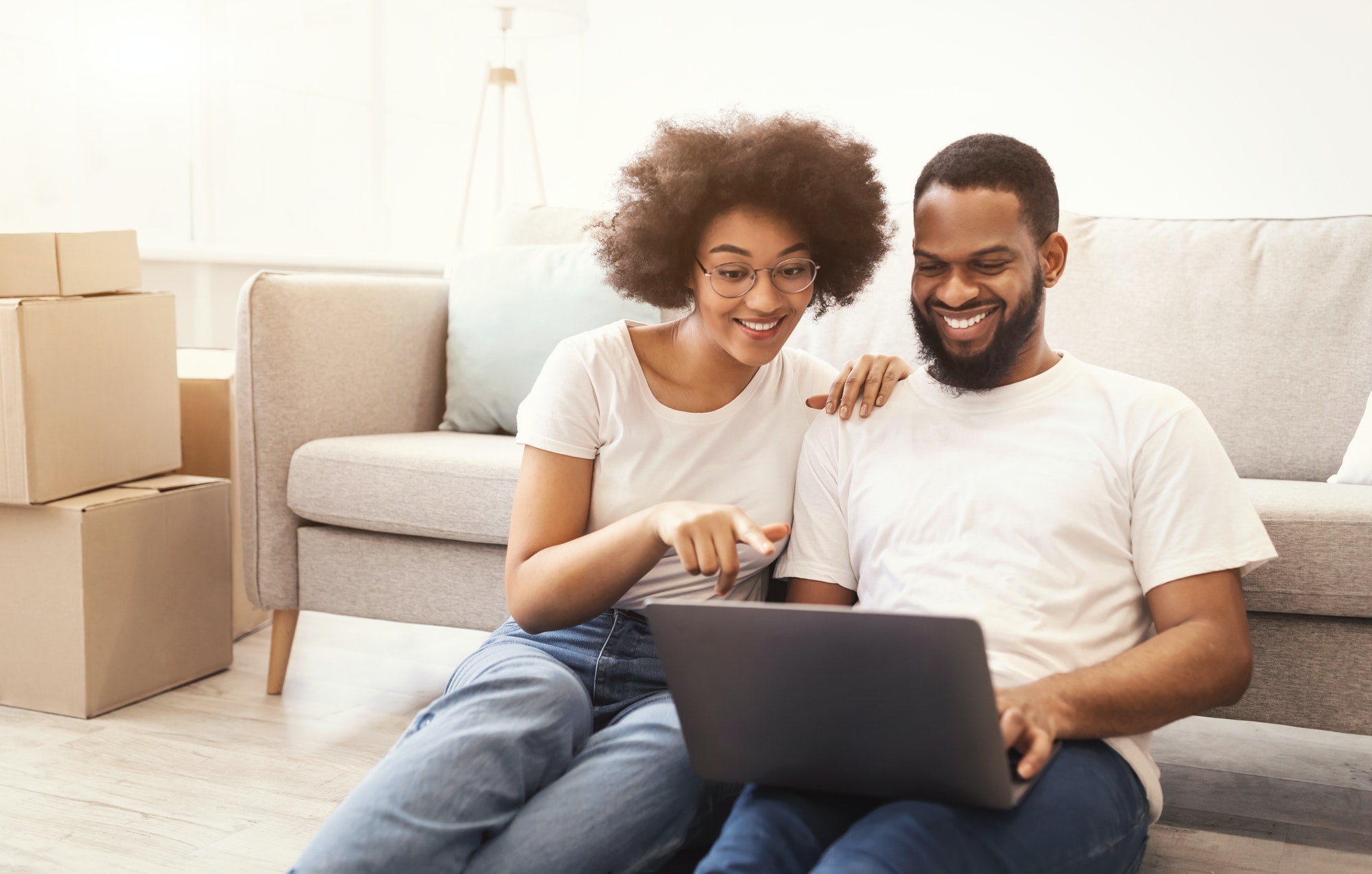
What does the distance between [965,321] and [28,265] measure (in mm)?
1609

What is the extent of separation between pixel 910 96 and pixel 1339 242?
164cm

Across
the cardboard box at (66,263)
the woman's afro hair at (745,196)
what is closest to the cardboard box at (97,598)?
the cardboard box at (66,263)

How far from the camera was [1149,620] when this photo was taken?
3.85 feet

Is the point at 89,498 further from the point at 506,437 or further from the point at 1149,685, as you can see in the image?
the point at 1149,685

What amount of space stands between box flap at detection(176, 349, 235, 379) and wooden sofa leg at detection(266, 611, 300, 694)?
533mm

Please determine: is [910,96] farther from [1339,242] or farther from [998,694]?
[998,694]

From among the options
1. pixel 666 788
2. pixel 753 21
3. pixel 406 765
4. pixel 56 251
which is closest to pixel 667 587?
pixel 666 788

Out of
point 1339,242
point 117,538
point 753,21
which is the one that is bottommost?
point 117,538

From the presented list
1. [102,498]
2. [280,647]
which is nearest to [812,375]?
[280,647]

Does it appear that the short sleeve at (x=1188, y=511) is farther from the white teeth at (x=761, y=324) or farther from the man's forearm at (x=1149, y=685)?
the white teeth at (x=761, y=324)

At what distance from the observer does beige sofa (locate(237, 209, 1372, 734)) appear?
188 cm

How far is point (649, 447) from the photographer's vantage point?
1.31 meters

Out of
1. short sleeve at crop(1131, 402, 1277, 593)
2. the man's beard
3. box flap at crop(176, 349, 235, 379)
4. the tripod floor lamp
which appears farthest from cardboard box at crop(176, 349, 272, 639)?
short sleeve at crop(1131, 402, 1277, 593)

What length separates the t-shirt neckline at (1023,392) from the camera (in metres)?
1.24
